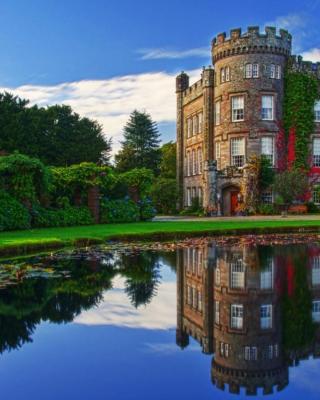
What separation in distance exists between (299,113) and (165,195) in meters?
13.6

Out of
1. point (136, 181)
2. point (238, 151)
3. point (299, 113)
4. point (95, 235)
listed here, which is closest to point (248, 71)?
point (299, 113)

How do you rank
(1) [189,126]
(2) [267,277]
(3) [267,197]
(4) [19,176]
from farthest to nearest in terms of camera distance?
1. (1) [189,126]
2. (3) [267,197]
3. (4) [19,176]
4. (2) [267,277]

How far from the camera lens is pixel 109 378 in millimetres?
4707

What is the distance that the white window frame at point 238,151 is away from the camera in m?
40.1

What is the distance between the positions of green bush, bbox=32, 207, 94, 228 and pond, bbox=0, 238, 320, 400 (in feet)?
45.2

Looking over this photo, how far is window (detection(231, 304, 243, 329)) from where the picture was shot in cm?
633

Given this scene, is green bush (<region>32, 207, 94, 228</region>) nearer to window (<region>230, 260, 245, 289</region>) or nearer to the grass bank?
the grass bank

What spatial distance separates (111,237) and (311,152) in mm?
26703

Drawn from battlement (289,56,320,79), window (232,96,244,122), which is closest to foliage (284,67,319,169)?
battlement (289,56,320,79)

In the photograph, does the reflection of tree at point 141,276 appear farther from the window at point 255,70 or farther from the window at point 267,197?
the window at point 255,70

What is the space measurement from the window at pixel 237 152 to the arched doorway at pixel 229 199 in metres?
1.99

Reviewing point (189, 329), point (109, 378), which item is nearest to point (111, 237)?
point (189, 329)

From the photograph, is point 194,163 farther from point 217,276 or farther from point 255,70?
point 217,276

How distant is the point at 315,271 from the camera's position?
10.4 metres
